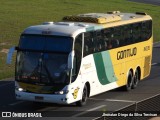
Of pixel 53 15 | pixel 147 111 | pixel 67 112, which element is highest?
pixel 147 111

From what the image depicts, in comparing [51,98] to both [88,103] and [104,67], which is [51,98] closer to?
[88,103]

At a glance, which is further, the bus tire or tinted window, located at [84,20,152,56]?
the bus tire

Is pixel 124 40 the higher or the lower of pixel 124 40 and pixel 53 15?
the higher

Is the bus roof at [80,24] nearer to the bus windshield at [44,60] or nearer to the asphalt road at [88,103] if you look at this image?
the bus windshield at [44,60]

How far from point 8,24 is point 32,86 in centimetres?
2809

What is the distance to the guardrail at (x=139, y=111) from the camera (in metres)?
16.0

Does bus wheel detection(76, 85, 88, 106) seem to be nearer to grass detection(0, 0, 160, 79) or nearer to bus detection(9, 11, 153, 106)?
bus detection(9, 11, 153, 106)

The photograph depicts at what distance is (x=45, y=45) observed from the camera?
2273cm

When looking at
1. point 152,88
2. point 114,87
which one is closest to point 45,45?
point 114,87

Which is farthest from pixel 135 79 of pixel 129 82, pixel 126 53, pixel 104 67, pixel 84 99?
pixel 84 99

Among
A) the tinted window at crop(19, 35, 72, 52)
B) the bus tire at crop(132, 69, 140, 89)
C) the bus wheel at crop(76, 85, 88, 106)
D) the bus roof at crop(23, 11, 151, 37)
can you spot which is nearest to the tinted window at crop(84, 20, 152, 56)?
the bus roof at crop(23, 11, 151, 37)

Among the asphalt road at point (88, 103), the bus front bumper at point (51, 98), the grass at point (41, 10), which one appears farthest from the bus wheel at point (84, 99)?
the grass at point (41, 10)

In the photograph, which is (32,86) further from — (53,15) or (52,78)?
(53,15)

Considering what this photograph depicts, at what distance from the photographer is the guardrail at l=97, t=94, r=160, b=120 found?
16.0m
